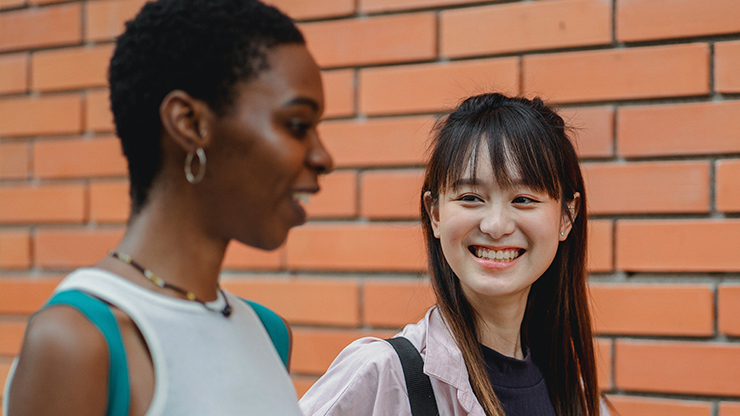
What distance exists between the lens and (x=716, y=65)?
1963mm

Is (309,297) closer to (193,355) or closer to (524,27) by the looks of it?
(524,27)

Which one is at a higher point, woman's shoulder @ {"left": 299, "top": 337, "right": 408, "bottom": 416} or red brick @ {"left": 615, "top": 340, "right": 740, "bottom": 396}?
woman's shoulder @ {"left": 299, "top": 337, "right": 408, "bottom": 416}

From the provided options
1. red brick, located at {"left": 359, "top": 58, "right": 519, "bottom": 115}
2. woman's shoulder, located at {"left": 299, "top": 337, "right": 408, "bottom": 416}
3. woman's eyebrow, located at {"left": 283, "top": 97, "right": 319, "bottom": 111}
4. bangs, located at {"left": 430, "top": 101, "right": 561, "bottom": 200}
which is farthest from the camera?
red brick, located at {"left": 359, "top": 58, "right": 519, "bottom": 115}

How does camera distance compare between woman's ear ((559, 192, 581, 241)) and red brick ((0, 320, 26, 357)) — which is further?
red brick ((0, 320, 26, 357))

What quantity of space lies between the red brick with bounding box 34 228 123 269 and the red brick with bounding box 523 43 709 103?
162 cm

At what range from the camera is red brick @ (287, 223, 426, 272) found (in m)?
2.24

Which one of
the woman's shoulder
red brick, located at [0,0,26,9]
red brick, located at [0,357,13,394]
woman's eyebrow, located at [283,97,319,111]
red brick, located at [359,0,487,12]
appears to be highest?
red brick, located at [0,0,26,9]

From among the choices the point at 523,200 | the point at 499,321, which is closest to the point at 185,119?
the point at 523,200

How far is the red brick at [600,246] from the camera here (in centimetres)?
205

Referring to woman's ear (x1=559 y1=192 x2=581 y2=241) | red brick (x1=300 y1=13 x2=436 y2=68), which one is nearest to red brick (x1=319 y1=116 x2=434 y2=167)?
red brick (x1=300 y1=13 x2=436 y2=68)

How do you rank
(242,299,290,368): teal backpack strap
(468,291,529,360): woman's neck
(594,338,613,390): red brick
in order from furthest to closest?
(594,338,613,390): red brick → (468,291,529,360): woman's neck → (242,299,290,368): teal backpack strap

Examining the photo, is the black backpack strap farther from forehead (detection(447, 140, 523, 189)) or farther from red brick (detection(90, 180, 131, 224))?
red brick (detection(90, 180, 131, 224))

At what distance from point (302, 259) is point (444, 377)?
3.19 ft

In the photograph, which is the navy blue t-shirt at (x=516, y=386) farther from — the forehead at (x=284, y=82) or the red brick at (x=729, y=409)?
the forehead at (x=284, y=82)
